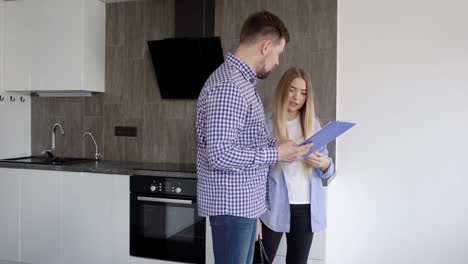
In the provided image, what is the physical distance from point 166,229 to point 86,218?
62cm

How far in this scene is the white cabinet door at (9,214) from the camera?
318 cm

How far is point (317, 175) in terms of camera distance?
6.65ft

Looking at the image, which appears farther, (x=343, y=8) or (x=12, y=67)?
(x=12, y=67)

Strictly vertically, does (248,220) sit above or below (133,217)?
above

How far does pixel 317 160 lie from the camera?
1.95 meters

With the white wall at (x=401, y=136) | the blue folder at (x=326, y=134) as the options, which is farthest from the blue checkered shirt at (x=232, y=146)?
the white wall at (x=401, y=136)

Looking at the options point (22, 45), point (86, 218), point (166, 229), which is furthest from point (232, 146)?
point (22, 45)

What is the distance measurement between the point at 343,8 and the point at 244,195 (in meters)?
1.99

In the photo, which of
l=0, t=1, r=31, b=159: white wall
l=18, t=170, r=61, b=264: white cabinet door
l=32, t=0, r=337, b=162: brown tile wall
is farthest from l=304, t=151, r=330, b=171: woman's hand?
l=0, t=1, r=31, b=159: white wall

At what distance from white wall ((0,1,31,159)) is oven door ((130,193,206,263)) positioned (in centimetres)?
149

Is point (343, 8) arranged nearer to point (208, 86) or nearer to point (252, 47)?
point (252, 47)

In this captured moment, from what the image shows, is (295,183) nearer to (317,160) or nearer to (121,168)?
(317,160)

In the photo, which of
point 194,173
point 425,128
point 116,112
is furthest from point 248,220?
point 116,112

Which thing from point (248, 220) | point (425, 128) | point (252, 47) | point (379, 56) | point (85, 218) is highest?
point (379, 56)
